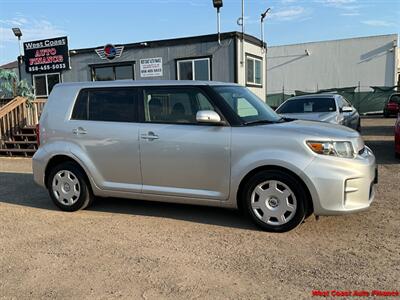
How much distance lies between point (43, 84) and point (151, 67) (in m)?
5.61

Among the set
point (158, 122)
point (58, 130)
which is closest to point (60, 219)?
point (58, 130)

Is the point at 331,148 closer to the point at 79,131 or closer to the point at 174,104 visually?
the point at 174,104

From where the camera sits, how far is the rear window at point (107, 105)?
5.69 metres

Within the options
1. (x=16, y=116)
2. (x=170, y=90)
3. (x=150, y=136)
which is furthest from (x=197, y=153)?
(x=16, y=116)

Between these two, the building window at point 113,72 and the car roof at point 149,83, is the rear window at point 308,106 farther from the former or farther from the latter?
the building window at point 113,72

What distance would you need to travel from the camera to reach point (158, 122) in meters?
5.46

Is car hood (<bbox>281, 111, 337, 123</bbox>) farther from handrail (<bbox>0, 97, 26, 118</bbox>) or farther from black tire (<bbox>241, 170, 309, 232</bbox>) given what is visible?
handrail (<bbox>0, 97, 26, 118</bbox>)

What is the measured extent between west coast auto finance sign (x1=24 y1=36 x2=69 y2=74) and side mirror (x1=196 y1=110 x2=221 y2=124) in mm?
14617

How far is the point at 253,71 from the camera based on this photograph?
16.9m

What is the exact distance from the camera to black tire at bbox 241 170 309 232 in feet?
15.4

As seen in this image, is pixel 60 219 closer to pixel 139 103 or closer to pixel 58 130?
pixel 58 130

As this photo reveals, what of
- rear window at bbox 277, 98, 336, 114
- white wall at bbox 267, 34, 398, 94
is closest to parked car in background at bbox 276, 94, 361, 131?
rear window at bbox 277, 98, 336, 114

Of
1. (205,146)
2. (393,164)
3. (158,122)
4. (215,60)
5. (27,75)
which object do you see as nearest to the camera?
(205,146)

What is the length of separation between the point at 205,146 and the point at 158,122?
77 cm
